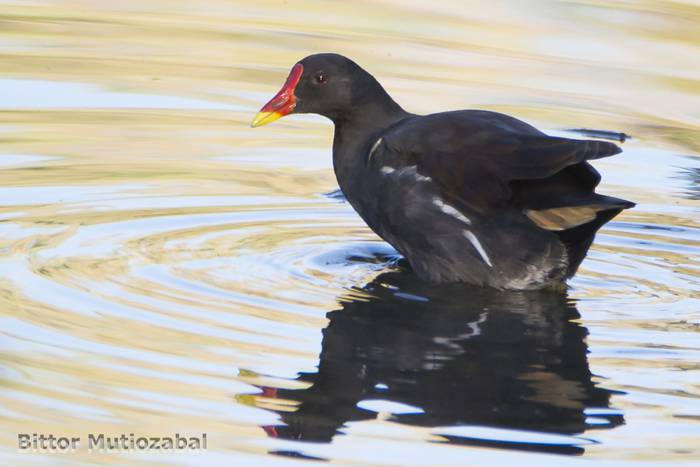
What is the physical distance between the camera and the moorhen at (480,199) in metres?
5.82

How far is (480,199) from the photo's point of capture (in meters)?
5.94

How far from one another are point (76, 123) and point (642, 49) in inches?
175

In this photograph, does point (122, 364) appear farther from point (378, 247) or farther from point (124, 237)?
point (378, 247)

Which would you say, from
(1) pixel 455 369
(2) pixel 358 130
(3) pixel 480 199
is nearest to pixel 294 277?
(3) pixel 480 199

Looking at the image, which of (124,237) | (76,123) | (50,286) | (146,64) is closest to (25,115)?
(76,123)

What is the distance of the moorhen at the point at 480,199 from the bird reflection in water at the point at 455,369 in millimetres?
131

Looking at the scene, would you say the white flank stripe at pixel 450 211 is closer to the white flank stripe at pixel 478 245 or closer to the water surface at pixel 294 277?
the white flank stripe at pixel 478 245

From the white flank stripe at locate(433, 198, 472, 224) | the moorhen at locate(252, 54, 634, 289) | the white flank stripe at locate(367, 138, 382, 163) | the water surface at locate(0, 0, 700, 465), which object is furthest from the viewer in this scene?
the white flank stripe at locate(367, 138, 382, 163)

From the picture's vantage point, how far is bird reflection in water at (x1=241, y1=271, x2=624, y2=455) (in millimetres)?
4367

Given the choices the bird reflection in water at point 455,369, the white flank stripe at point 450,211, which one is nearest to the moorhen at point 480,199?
the white flank stripe at point 450,211

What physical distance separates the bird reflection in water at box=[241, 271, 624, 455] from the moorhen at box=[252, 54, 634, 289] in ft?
0.43

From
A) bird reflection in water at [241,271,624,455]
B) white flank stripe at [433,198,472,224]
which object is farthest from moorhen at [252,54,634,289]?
bird reflection in water at [241,271,624,455]

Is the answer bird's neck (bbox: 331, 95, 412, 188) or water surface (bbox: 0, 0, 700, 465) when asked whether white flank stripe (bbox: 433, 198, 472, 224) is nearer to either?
water surface (bbox: 0, 0, 700, 465)

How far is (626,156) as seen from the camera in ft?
27.6
